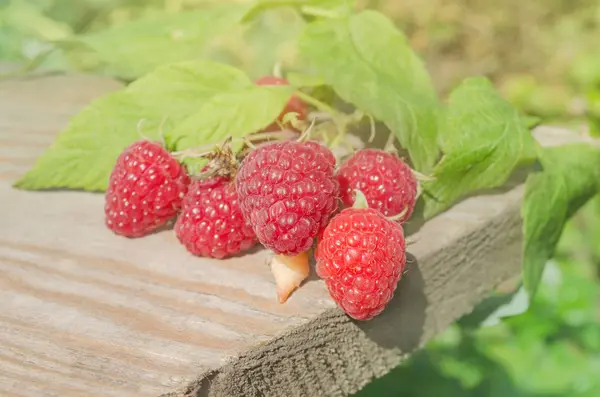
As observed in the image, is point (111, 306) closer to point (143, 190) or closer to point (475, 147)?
point (143, 190)

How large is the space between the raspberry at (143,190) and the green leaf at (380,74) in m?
0.17

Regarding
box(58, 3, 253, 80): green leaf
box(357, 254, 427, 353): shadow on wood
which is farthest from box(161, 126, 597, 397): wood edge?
box(58, 3, 253, 80): green leaf

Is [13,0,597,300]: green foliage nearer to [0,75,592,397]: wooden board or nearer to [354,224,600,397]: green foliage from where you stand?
[0,75,592,397]: wooden board

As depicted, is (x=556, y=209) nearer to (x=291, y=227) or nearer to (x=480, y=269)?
(x=480, y=269)

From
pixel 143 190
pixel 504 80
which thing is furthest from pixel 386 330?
pixel 504 80

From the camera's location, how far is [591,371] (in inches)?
57.6

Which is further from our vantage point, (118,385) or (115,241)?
(115,241)

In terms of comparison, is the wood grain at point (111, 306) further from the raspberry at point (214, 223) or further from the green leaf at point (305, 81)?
the green leaf at point (305, 81)

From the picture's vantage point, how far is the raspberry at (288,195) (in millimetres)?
596

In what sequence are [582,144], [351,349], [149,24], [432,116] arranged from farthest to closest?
[149,24], [582,144], [432,116], [351,349]

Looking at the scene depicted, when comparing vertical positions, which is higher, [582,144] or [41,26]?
[582,144]

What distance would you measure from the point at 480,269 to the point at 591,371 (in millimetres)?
826

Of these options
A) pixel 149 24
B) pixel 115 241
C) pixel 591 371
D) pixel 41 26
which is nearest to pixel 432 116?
pixel 115 241

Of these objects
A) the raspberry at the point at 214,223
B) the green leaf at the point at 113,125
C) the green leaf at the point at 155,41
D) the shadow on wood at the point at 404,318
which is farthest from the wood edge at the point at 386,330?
the green leaf at the point at 155,41
